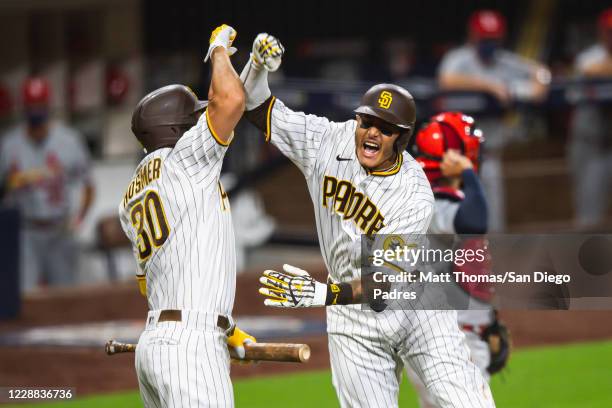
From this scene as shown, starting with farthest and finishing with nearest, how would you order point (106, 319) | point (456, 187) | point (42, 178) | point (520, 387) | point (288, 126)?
1. point (42, 178)
2. point (106, 319)
3. point (520, 387)
4. point (456, 187)
5. point (288, 126)

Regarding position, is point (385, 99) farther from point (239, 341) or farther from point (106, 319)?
point (106, 319)

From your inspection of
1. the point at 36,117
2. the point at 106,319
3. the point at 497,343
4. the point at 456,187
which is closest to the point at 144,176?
the point at 456,187

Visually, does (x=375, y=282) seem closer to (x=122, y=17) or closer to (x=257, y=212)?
(x=257, y=212)

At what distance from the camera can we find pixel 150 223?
469 centimetres

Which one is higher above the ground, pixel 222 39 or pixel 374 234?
pixel 222 39

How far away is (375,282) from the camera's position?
15.7 ft

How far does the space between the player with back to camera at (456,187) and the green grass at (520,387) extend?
1.64m

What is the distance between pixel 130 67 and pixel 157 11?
1.22m

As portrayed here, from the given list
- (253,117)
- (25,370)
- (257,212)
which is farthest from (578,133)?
(253,117)

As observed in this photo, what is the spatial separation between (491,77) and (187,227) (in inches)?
252

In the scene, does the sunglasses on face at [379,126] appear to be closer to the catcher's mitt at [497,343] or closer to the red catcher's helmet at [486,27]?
the catcher's mitt at [497,343]

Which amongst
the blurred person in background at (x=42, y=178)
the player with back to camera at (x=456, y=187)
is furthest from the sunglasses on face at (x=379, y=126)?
the blurred person in background at (x=42, y=178)

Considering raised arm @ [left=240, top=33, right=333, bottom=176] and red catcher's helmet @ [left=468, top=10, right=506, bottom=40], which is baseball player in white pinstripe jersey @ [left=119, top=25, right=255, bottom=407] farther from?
red catcher's helmet @ [left=468, top=10, right=506, bottom=40]

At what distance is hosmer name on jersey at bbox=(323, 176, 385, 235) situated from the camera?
16.1 ft
